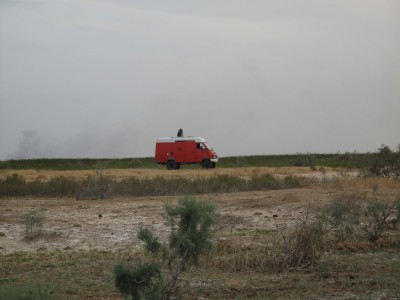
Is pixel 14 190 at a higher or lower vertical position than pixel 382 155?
lower

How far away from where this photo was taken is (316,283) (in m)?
12.2

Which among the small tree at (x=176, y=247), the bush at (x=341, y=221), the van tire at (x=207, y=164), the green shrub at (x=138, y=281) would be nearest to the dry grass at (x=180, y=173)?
the van tire at (x=207, y=164)

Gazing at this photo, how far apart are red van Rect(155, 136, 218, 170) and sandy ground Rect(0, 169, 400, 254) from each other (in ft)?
83.2

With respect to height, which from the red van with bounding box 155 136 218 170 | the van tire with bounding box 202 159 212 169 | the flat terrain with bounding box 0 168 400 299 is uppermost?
the red van with bounding box 155 136 218 170

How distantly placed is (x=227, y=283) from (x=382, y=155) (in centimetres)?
2536

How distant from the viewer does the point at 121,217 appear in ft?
70.4

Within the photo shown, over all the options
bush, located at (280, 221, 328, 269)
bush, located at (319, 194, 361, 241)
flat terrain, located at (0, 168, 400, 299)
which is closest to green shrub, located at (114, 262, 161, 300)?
flat terrain, located at (0, 168, 400, 299)

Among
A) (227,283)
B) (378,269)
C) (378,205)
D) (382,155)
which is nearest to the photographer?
(227,283)

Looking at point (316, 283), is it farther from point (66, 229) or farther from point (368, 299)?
point (66, 229)

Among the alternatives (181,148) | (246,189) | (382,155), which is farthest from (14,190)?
(181,148)

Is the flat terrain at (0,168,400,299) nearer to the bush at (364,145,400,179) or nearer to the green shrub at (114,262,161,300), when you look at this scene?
the green shrub at (114,262,161,300)

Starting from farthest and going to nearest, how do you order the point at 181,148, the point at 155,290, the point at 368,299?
the point at 181,148 → the point at 368,299 → the point at 155,290

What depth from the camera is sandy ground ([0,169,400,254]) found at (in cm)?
1750

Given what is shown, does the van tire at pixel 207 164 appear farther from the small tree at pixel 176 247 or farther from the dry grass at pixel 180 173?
the small tree at pixel 176 247
